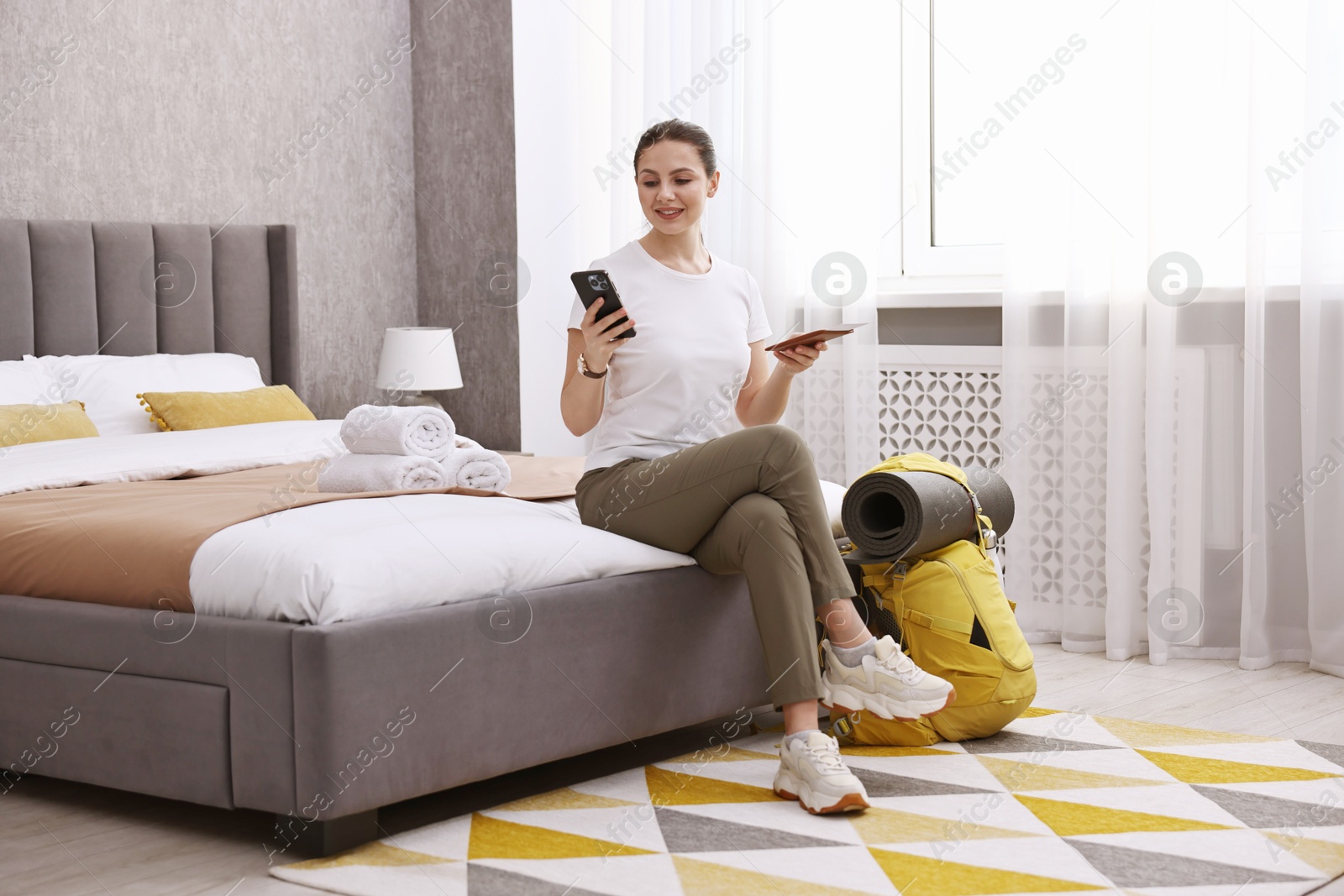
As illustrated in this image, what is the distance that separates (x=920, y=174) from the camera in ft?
13.8

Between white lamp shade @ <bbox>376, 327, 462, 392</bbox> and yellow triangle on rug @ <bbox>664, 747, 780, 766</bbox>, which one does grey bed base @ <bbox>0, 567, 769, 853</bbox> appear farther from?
white lamp shade @ <bbox>376, 327, 462, 392</bbox>

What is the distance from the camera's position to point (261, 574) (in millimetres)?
2129

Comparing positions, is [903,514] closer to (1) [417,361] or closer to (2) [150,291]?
(1) [417,361]

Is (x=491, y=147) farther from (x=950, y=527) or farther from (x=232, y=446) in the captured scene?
(x=950, y=527)

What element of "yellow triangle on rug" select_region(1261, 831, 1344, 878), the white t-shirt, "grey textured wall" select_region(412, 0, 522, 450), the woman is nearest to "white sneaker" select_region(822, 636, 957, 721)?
the woman

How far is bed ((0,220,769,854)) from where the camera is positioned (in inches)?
81.4

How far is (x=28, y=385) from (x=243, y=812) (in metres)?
1.59

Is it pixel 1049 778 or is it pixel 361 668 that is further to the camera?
pixel 1049 778

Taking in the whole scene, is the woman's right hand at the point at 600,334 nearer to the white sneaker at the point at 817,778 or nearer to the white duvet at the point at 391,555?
the white duvet at the point at 391,555

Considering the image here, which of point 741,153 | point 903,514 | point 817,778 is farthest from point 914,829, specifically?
point 741,153

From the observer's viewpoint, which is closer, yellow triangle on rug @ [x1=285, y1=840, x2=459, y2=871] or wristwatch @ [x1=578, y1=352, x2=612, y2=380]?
yellow triangle on rug @ [x1=285, y1=840, x2=459, y2=871]

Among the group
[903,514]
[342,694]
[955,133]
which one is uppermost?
[955,133]

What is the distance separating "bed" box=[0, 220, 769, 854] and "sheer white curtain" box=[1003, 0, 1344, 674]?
134cm

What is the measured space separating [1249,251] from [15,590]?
281cm
